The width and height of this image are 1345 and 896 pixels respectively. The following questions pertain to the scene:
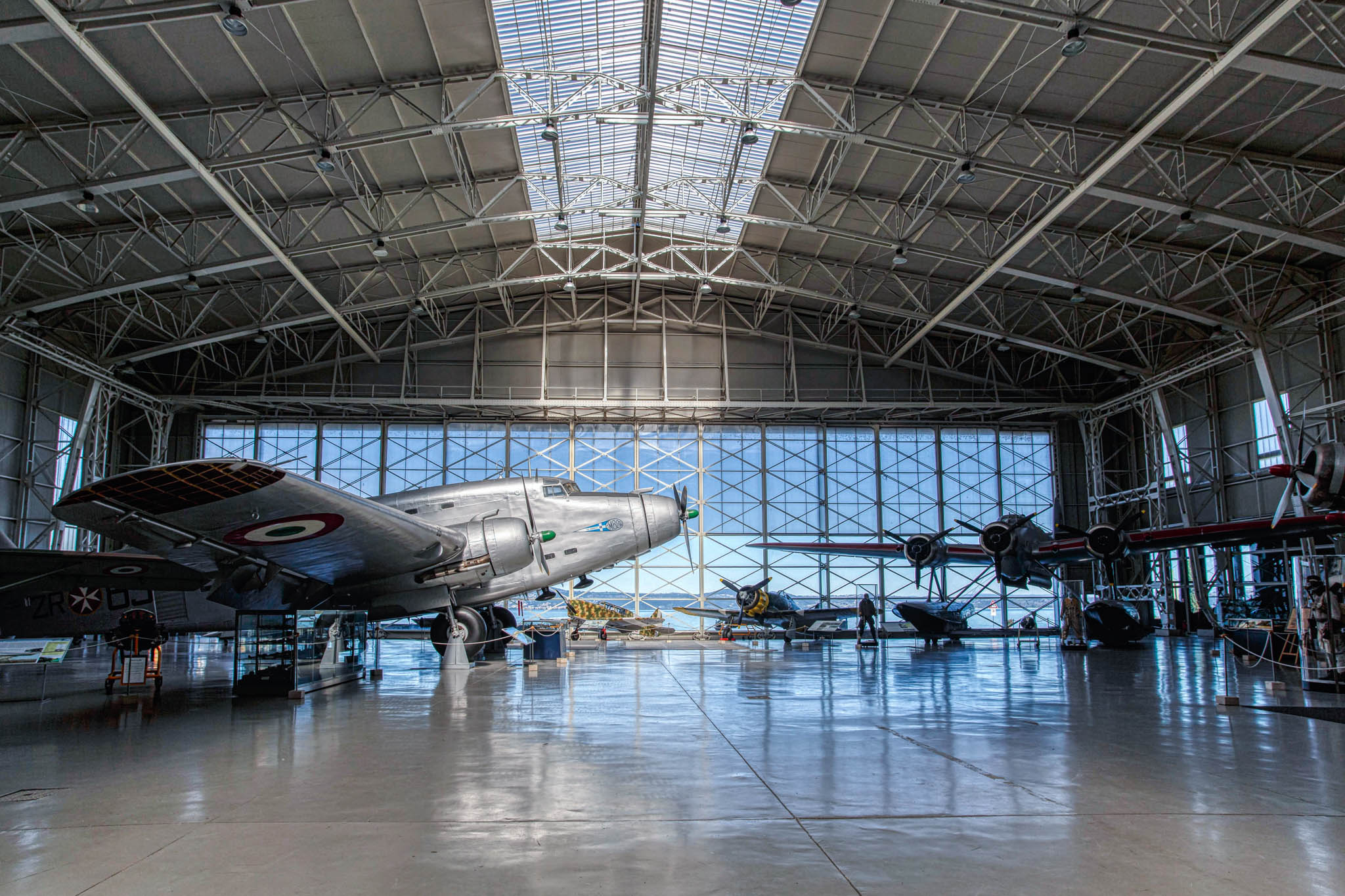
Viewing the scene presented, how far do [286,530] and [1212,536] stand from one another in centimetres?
2208

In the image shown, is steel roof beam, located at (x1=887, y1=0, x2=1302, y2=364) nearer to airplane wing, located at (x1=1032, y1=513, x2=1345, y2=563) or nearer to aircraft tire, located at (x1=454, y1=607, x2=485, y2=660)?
airplane wing, located at (x1=1032, y1=513, x2=1345, y2=563)

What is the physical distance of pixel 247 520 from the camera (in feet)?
34.0

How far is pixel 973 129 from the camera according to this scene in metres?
21.7

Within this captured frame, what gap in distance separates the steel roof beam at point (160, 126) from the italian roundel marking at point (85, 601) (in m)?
9.37

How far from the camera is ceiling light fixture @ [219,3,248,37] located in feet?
46.8

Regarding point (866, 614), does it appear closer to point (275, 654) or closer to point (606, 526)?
point (606, 526)

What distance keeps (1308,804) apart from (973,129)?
19.5 m

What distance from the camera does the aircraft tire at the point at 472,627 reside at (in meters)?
17.2

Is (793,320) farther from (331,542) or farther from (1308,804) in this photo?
(1308,804)

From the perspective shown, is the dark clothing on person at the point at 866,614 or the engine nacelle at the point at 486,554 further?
the dark clothing on person at the point at 866,614

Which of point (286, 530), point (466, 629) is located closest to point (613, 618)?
point (466, 629)

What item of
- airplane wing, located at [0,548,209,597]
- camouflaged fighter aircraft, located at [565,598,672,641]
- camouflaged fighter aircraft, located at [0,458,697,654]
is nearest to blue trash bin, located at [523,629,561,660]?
camouflaged fighter aircraft, located at [0,458,697,654]

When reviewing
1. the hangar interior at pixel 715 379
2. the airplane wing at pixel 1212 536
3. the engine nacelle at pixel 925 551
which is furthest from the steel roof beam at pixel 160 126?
the airplane wing at pixel 1212 536

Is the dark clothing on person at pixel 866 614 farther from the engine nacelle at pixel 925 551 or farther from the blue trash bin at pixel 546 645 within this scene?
the blue trash bin at pixel 546 645
